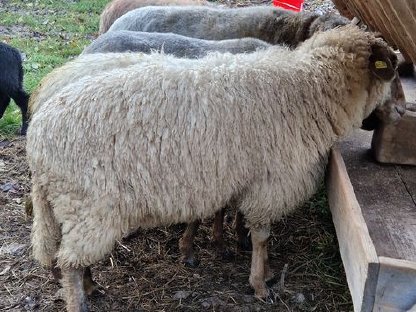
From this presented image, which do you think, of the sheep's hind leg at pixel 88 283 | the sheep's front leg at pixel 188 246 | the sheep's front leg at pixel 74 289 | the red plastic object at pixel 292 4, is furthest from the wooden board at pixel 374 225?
the red plastic object at pixel 292 4

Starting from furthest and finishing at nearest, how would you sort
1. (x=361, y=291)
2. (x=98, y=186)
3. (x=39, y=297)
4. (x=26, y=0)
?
1. (x=26, y=0)
2. (x=39, y=297)
3. (x=98, y=186)
4. (x=361, y=291)

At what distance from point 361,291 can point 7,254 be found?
2745 millimetres

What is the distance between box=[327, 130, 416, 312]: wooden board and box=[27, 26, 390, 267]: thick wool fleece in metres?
0.30

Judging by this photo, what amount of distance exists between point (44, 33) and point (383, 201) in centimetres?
842

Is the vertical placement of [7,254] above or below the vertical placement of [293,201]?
below

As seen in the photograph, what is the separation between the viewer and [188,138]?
9.20 feet

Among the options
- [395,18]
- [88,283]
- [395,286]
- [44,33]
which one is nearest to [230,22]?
[395,18]

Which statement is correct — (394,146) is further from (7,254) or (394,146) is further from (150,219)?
(7,254)

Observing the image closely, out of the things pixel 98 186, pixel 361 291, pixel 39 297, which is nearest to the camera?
pixel 361 291

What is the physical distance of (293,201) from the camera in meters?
3.15

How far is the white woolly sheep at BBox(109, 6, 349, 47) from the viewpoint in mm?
5070

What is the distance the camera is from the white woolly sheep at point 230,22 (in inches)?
200

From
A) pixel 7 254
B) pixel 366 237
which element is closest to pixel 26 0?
pixel 7 254

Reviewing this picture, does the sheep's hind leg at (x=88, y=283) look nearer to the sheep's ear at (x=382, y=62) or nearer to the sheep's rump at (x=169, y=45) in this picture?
the sheep's rump at (x=169, y=45)
